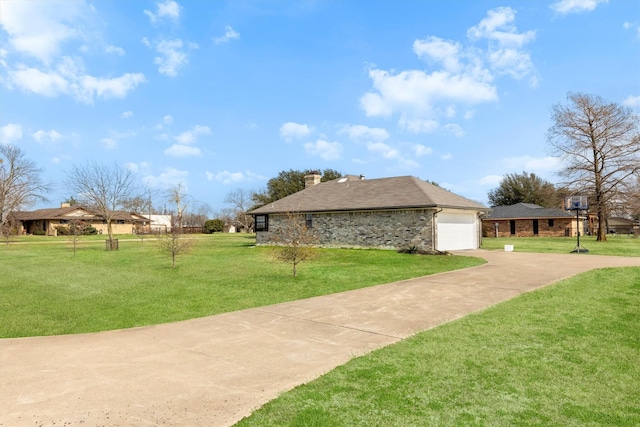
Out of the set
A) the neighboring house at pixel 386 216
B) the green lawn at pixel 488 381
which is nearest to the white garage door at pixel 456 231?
the neighboring house at pixel 386 216

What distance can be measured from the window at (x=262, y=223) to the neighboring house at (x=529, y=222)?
27.6 m

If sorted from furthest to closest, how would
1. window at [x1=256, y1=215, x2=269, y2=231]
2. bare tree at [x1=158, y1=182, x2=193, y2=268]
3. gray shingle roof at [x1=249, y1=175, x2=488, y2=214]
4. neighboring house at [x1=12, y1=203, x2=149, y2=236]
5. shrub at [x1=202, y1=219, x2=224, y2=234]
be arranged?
shrub at [x1=202, y1=219, x2=224, y2=234], neighboring house at [x1=12, y1=203, x2=149, y2=236], window at [x1=256, y1=215, x2=269, y2=231], gray shingle roof at [x1=249, y1=175, x2=488, y2=214], bare tree at [x1=158, y1=182, x2=193, y2=268]

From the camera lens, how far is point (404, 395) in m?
3.77

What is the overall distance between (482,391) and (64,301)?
30.7 ft

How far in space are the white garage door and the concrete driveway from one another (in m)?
13.7

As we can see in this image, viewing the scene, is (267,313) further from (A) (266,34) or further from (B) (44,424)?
(A) (266,34)

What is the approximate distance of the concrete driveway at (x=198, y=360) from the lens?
3.59 m

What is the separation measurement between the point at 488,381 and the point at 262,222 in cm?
2624

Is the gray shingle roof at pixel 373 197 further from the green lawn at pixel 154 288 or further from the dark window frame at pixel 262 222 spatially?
the green lawn at pixel 154 288

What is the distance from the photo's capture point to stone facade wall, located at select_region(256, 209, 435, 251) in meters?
21.9

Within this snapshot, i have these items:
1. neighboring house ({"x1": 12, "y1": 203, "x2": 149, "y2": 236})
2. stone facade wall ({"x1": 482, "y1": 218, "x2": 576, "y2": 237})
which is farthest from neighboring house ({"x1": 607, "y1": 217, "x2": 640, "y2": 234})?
neighboring house ({"x1": 12, "y1": 203, "x2": 149, "y2": 236})

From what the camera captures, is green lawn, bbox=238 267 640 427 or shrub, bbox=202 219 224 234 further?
shrub, bbox=202 219 224 234

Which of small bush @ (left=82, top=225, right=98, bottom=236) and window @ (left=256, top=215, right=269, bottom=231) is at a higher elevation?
window @ (left=256, top=215, right=269, bottom=231)

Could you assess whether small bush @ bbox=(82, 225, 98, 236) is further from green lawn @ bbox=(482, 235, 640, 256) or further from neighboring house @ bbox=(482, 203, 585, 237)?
neighboring house @ bbox=(482, 203, 585, 237)
